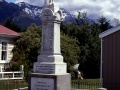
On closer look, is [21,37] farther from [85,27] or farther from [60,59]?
[60,59]

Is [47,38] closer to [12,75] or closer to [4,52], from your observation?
[12,75]

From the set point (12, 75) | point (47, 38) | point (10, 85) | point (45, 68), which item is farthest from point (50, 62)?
point (12, 75)

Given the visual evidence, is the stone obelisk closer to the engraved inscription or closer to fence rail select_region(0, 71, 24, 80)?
the engraved inscription

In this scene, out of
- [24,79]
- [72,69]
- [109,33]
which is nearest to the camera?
[109,33]

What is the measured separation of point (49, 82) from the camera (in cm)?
1213

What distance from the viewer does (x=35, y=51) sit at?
25406 millimetres

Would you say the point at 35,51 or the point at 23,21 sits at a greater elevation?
the point at 23,21

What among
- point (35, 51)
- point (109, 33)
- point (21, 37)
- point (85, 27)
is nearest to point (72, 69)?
point (35, 51)

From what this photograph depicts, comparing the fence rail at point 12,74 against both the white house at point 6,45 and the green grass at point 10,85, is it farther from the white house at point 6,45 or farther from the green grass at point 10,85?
the white house at point 6,45

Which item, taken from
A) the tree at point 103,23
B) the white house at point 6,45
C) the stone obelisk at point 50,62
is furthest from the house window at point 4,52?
the tree at point 103,23

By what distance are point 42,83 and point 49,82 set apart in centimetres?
35

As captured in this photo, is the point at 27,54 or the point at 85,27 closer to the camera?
the point at 27,54

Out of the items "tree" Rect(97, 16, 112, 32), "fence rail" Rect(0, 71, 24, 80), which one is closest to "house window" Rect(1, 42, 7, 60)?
"fence rail" Rect(0, 71, 24, 80)

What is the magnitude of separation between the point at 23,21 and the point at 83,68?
134045mm
